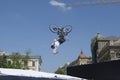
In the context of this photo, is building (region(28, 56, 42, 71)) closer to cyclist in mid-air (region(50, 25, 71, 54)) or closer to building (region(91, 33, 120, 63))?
building (region(91, 33, 120, 63))

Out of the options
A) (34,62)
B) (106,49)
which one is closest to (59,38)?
(106,49)

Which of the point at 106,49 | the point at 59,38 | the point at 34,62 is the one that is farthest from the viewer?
the point at 34,62

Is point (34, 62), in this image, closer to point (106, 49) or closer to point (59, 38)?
point (106, 49)

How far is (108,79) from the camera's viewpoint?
2961cm

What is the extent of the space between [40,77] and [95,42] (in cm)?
15578

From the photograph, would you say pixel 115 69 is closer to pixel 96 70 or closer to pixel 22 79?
pixel 96 70

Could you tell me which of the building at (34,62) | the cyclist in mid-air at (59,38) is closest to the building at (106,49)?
the building at (34,62)

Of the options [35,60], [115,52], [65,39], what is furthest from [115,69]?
[35,60]

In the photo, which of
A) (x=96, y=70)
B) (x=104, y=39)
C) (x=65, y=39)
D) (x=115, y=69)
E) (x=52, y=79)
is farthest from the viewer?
(x=104, y=39)

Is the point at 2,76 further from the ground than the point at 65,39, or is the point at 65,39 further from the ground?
the point at 65,39

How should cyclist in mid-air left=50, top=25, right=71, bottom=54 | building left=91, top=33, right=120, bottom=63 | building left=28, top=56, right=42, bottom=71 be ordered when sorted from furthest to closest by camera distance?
building left=28, top=56, right=42, bottom=71 → building left=91, top=33, right=120, bottom=63 → cyclist in mid-air left=50, top=25, right=71, bottom=54

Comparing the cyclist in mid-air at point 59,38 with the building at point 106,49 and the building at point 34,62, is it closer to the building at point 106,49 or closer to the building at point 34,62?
the building at point 106,49

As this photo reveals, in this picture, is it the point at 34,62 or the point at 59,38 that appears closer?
the point at 59,38

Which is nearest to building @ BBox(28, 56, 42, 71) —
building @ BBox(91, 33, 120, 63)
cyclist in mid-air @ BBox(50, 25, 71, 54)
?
building @ BBox(91, 33, 120, 63)
